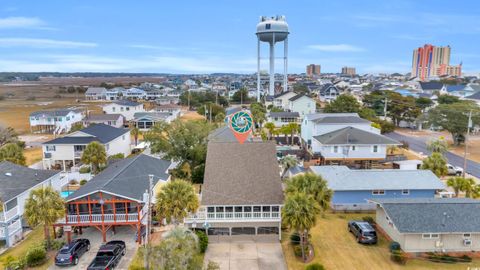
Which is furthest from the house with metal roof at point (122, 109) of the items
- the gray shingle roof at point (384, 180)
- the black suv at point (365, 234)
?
the black suv at point (365, 234)

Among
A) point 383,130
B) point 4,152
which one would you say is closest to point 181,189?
point 4,152

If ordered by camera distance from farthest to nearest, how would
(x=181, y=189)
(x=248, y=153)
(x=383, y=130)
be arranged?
(x=383, y=130) → (x=248, y=153) → (x=181, y=189)

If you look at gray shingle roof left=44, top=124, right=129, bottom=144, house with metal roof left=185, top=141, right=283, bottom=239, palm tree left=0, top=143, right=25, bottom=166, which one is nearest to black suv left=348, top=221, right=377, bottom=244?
house with metal roof left=185, top=141, right=283, bottom=239

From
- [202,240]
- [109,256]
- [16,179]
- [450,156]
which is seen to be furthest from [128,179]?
[450,156]

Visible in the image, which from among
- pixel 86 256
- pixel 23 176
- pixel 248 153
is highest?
pixel 248 153

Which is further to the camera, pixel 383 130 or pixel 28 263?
pixel 383 130

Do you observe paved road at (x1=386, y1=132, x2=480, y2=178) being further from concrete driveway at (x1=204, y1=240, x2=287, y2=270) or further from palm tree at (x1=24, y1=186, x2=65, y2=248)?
palm tree at (x1=24, y1=186, x2=65, y2=248)

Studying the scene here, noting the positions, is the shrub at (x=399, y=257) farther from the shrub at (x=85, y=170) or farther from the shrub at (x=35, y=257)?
the shrub at (x=85, y=170)

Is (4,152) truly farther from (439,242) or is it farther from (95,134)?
(439,242)
